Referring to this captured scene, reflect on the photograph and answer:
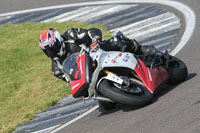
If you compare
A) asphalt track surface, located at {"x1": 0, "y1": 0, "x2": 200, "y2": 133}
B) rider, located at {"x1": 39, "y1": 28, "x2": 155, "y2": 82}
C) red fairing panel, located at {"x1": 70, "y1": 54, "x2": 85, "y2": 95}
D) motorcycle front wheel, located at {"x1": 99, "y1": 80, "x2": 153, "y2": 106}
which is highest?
rider, located at {"x1": 39, "y1": 28, "x2": 155, "y2": 82}

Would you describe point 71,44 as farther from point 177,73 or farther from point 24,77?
point 24,77

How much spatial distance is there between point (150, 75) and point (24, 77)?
245 inches

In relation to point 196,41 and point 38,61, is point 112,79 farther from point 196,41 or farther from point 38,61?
point 38,61

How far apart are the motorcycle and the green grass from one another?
2.46m

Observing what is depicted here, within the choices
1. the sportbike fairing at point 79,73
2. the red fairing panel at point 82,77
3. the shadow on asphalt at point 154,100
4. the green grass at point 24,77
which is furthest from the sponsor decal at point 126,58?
the green grass at point 24,77

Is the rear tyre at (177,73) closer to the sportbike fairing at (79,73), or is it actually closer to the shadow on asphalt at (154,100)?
the shadow on asphalt at (154,100)

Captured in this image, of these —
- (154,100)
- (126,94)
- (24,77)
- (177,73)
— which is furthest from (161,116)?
(24,77)

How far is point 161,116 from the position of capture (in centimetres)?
611

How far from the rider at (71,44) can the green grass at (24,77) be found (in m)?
1.76

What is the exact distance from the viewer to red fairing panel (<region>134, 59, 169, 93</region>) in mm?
7031

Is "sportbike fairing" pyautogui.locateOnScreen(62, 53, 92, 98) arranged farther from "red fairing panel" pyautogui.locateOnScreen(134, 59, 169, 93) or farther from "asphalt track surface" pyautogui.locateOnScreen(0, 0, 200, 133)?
"red fairing panel" pyautogui.locateOnScreen(134, 59, 169, 93)

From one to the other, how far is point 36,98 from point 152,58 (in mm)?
4071

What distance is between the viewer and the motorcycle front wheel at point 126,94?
6.53 metres

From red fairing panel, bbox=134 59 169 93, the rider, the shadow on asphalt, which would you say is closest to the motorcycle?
red fairing panel, bbox=134 59 169 93
